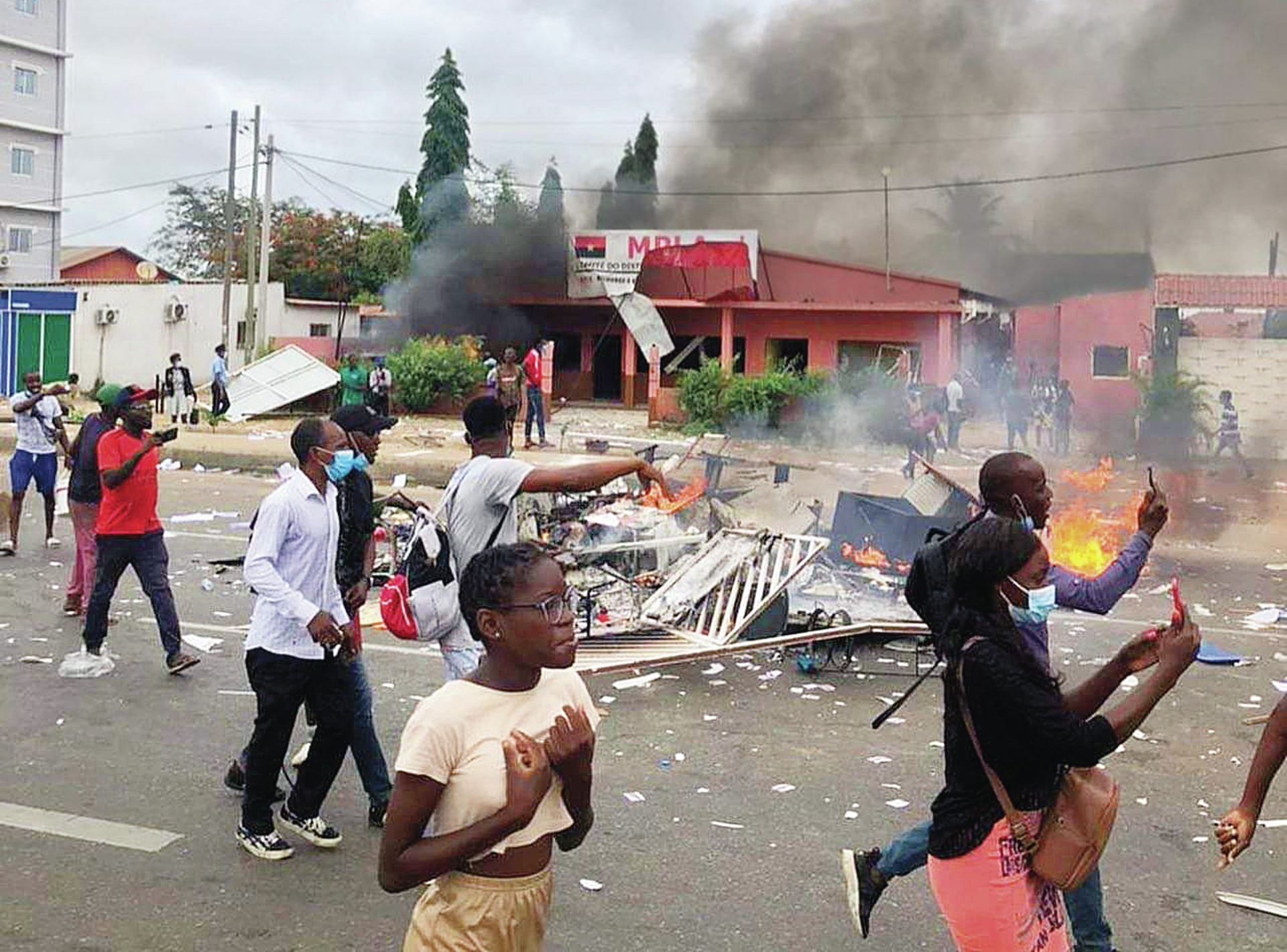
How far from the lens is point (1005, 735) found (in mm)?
2668

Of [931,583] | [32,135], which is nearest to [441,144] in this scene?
[32,135]

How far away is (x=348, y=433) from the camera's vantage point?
5270mm

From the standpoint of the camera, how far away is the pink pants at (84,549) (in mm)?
7797

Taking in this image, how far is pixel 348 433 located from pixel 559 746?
3289 millimetres

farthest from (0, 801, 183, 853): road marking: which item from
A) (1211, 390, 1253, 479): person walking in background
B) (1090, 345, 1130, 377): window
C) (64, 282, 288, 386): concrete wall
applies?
(64, 282, 288, 386): concrete wall

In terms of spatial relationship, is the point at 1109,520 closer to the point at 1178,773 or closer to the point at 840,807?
the point at 1178,773

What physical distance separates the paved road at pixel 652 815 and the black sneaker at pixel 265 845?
61 mm

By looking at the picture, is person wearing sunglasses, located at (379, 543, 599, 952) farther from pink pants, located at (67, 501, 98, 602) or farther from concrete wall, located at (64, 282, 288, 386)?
concrete wall, located at (64, 282, 288, 386)

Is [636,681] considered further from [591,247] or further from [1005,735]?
[591,247]

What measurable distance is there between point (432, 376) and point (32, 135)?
26966mm

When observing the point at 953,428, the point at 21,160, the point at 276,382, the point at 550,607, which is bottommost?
the point at 550,607

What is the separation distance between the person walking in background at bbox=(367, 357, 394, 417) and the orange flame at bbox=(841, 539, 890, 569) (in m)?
13.2

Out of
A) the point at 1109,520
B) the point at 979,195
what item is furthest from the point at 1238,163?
the point at 1109,520

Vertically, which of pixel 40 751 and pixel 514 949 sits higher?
pixel 514 949
